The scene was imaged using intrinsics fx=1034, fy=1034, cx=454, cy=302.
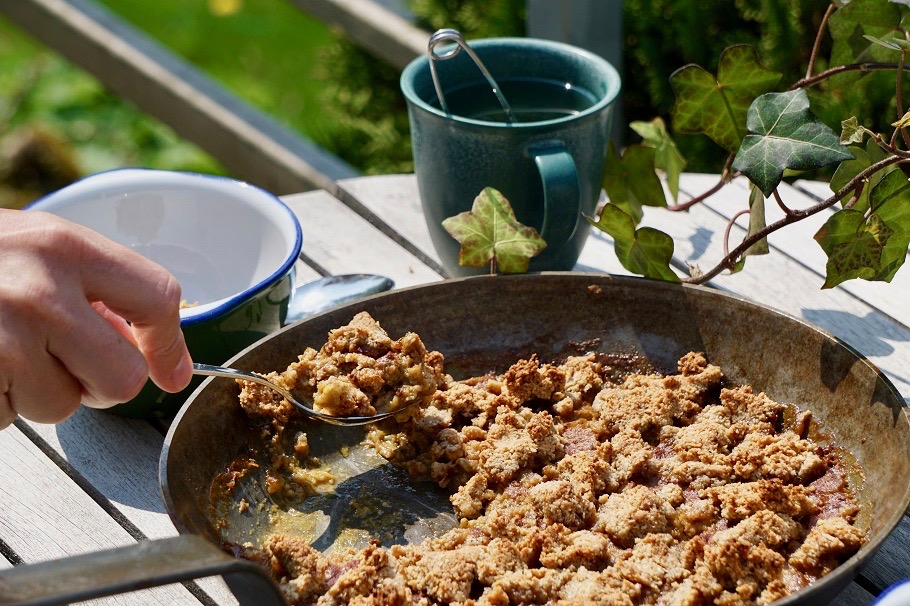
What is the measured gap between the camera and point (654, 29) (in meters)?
2.54

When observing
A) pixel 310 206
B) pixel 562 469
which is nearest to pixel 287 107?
pixel 310 206

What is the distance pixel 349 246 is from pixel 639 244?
0.49 metres

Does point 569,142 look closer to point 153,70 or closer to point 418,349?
point 418,349

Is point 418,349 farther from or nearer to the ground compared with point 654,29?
farther from the ground

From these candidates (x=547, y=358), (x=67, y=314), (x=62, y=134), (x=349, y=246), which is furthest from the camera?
(x=62, y=134)

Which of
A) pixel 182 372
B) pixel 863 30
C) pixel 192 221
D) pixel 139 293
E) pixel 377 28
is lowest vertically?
pixel 377 28

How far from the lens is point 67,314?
0.81 meters

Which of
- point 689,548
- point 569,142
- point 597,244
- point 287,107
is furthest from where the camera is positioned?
point 287,107

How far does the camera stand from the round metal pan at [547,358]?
95 cm

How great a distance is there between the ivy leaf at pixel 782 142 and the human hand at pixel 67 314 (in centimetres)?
62

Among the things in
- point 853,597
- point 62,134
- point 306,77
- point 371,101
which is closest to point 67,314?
point 853,597

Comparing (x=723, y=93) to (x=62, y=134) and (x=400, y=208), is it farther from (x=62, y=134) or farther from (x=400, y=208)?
(x=62, y=134)

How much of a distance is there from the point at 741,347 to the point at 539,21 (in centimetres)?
137

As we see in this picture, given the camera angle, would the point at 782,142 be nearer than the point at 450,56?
Yes
